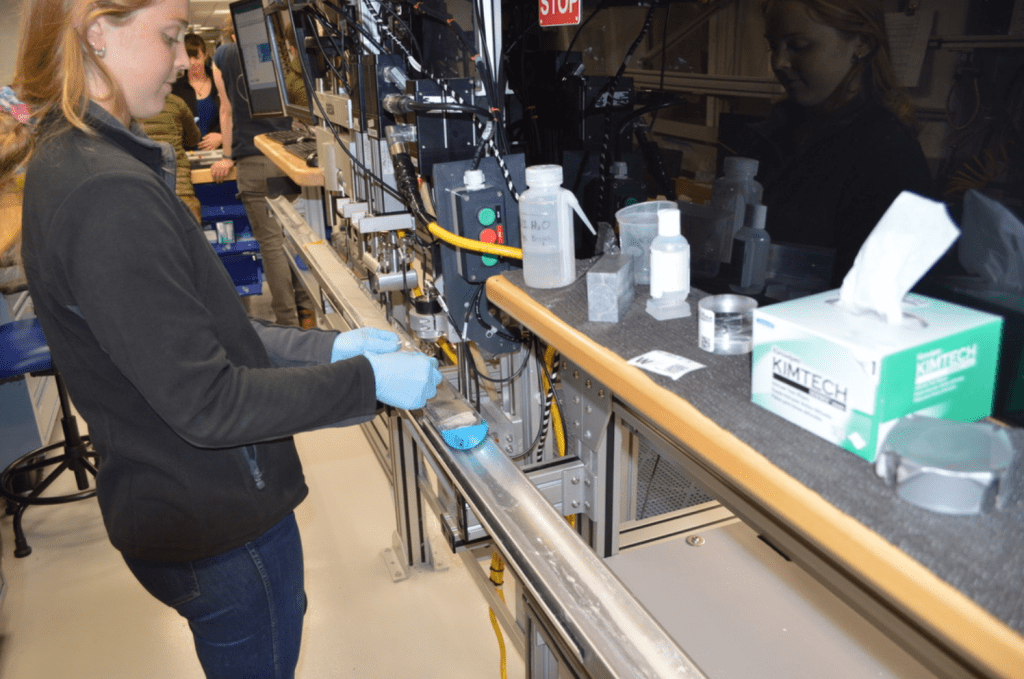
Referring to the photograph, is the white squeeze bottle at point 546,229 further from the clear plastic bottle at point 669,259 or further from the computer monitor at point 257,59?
the computer monitor at point 257,59

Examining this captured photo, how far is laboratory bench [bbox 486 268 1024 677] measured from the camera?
572 millimetres

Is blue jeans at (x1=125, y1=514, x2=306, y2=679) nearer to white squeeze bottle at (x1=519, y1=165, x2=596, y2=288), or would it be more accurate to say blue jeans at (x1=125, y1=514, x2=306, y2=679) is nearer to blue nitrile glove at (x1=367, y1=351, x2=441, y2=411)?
blue nitrile glove at (x1=367, y1=351, x2=441, y2=411)

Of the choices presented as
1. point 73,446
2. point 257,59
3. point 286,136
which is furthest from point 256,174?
point 73,446

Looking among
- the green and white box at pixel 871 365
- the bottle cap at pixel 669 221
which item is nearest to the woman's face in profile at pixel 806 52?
the bottle cap at pixel 669 221

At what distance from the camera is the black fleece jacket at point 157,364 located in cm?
90

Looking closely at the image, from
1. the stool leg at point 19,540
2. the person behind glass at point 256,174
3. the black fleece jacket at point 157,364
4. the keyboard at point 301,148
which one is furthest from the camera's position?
the person behind glass at point 256,174

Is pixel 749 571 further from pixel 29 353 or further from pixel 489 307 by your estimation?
pixel 29 353

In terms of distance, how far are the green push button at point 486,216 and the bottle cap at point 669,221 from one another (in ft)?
1.54

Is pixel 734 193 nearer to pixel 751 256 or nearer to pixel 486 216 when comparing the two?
pixel 751 256

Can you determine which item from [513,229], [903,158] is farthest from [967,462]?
[513,229]

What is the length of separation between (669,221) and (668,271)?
8cm

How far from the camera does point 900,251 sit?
74 centimetres

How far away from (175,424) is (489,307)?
0.85 meters

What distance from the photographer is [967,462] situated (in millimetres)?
645
